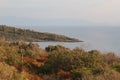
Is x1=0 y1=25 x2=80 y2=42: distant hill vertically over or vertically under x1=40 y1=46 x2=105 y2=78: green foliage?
under

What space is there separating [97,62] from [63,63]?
222 centimetres

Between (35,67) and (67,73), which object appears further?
(35,67)

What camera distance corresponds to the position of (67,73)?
26.9m

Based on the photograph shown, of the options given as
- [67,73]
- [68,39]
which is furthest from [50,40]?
[67,73]

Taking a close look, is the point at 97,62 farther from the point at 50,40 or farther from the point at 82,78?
the point at 50,40

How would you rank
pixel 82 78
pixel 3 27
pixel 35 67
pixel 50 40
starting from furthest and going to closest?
pixel 3 27 → pixel 50 40 → pixel 35 67 → pixel 82 78

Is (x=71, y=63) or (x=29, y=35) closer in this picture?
(x=71, y=63)

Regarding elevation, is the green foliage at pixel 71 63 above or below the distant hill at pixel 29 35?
above

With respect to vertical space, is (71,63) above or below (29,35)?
above

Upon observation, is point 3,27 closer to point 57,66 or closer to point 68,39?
point 68,39

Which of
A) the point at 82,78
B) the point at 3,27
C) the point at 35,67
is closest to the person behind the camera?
the point at 82,78

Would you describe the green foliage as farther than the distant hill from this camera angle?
No

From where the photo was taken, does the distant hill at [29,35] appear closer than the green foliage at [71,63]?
No

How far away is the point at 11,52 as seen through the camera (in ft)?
108
